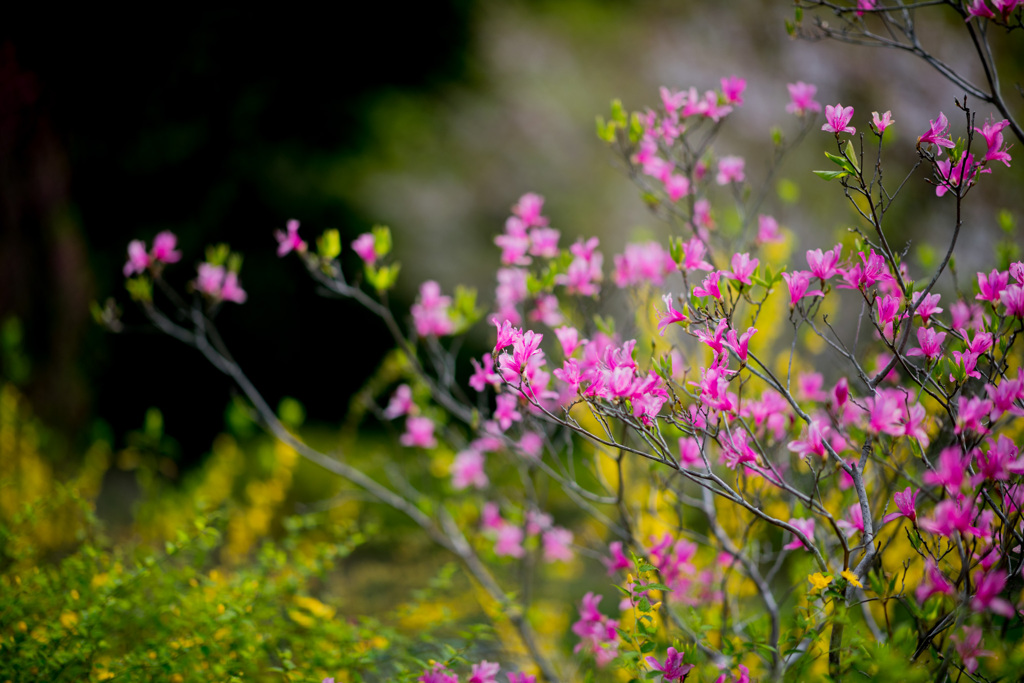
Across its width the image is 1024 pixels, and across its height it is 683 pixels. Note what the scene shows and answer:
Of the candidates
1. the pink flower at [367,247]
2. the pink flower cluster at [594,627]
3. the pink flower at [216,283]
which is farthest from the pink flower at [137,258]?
the pink flower cluster at [594,627]

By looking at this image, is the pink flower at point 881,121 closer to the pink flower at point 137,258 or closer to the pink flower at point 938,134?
the pink flower at point 938,134

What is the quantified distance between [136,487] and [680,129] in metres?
3.96

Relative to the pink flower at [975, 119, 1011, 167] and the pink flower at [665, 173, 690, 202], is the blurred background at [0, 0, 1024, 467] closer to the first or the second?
the pink flower at [665, 173, 690, 202]

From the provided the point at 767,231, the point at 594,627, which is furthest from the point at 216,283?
the point at 767,231

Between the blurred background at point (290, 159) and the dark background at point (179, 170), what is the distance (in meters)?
0.01

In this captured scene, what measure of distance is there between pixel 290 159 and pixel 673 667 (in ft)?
11.9

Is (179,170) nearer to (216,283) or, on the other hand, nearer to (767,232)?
(216,283)

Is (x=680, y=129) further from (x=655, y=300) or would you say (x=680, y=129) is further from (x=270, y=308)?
(x=270, y=308)

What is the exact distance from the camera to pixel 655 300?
2352 millimetres

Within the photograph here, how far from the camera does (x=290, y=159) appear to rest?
12.4 ft

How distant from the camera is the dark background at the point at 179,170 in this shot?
3740mm

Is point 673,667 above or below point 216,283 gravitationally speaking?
below

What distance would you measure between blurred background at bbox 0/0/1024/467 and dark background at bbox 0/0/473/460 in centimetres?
1

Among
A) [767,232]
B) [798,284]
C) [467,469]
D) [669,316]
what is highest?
[767,232]
